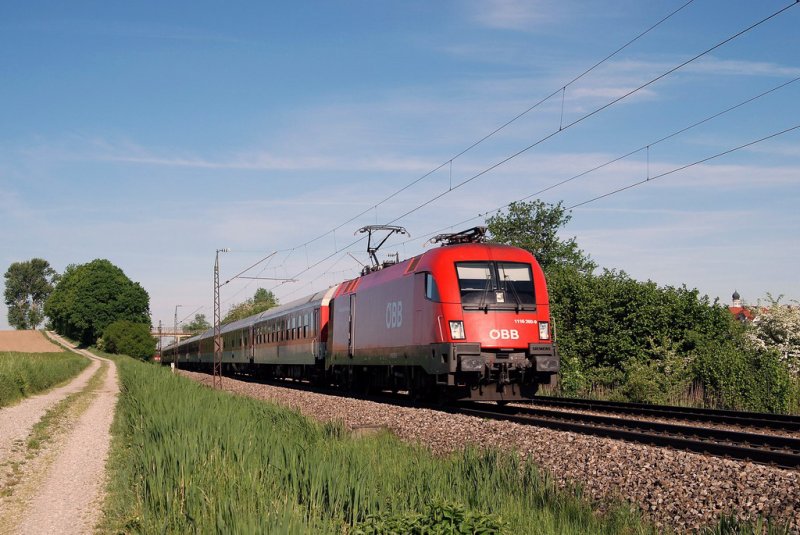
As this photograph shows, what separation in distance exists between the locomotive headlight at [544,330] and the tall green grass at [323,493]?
796 centimetres

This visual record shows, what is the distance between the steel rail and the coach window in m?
4.50

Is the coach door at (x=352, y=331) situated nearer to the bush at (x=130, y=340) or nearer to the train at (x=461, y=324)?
the train at (x=461, y=324)

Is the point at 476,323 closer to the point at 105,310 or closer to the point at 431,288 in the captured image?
the point at 431,288

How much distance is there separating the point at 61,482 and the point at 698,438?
9920 mm

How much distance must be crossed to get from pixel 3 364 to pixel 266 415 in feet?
80.2

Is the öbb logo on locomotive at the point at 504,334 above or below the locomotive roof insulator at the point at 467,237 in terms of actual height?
below

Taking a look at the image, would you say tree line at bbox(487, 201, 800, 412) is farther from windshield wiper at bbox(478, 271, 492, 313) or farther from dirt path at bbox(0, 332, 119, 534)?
dirt path at bbox(0, 332, 119, 534)

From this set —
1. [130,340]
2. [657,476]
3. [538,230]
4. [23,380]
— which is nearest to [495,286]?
[657,476]

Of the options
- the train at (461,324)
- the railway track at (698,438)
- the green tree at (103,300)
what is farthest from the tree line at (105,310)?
the railway track at (698,438)

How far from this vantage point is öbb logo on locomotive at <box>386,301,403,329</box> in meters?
19.8

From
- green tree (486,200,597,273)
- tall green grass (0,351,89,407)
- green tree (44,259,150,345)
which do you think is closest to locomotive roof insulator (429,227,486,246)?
tall green grass (0,351,89,407)

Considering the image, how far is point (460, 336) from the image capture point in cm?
1684

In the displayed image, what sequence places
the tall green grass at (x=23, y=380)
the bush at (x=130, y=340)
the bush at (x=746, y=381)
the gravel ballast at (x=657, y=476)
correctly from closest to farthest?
the gravel ballast at (x=657, y=476)
the bush at (x=746, y=381)
the tall green grass at (x=23, y=380)
the bush at (x=130, y=340)

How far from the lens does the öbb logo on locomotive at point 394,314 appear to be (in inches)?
779
